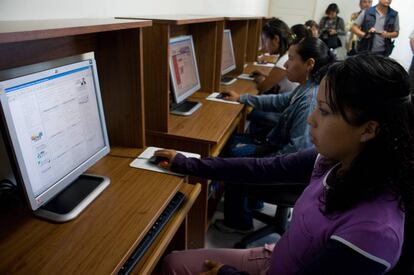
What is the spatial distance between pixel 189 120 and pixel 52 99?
3.21 ft

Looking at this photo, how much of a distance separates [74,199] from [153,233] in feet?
0.86

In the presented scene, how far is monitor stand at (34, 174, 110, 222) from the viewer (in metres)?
0.98

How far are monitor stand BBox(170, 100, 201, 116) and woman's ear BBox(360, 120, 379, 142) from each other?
125 centimetres

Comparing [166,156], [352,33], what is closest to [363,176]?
[166,156]

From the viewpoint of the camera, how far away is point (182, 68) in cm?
198

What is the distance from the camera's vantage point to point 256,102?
7.38 feet

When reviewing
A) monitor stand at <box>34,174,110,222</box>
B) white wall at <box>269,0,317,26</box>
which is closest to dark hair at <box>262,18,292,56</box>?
monitor stand at <box>34,174,110,222</box>

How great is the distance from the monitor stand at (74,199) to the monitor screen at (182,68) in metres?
0.82

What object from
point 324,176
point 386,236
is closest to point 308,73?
point 324,176

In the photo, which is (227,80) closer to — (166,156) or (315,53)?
(315,53)

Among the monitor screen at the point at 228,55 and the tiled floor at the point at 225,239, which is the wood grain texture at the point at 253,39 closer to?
the monitor screen at the point at 228,55

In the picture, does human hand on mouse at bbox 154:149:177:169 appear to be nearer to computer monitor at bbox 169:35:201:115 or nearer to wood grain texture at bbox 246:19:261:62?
computer monitor at bbox 169:35:201:115

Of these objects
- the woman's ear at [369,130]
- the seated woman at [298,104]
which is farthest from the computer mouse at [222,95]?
the woman's ear at [369,130]

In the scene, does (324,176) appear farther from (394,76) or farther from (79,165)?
(79,165)
